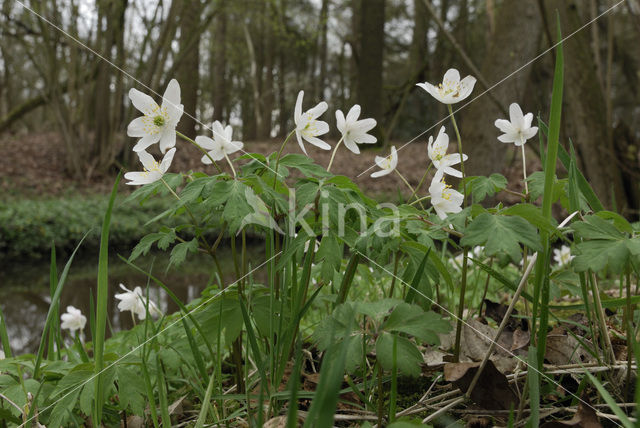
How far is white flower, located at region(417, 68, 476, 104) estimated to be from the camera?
3.46 feet

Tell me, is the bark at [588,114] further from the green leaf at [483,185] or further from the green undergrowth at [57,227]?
the green undergrowth at [57,227]

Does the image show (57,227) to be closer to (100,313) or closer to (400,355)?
(100,313)

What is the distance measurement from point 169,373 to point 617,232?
1296 millimetres

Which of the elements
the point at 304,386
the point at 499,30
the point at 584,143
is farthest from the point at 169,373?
the point at 499,30

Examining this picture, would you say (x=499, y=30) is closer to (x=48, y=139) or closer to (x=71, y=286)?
(x=71, y=286)

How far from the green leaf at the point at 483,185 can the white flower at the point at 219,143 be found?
21.6 inches

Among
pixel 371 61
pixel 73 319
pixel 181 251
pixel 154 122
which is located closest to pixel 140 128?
pixel 154 122

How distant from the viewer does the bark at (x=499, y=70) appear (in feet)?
13.8

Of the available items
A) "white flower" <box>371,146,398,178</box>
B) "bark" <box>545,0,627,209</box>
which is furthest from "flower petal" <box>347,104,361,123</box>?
"bark" <box>545,0,627,209</box>

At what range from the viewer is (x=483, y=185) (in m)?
1.06

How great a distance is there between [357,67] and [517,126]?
11.3 metres

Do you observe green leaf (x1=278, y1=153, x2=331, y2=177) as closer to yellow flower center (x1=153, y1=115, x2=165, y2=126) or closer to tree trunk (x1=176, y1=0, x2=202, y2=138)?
yellow flower center (x1=153, y1=115, x2=165, y2=126)

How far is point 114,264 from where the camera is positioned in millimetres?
5613

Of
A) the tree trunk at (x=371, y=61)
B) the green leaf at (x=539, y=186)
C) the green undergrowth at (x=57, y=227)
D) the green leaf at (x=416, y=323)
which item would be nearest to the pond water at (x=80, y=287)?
the green undergrowth at (x=57, y=227)
